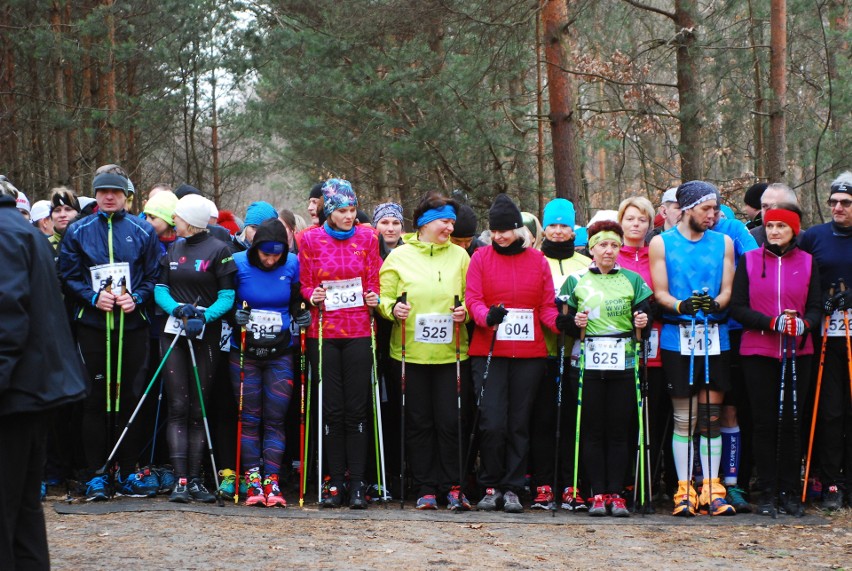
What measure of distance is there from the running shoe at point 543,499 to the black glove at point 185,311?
2.79m

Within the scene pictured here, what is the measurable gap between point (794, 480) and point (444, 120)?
1079 centimetres

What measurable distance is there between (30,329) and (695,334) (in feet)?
15.3

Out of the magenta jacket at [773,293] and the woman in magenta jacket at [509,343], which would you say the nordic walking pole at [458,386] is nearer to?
the woman in magenta jacket at [509,343]

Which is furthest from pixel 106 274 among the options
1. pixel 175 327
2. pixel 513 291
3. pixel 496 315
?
pixel 513 291

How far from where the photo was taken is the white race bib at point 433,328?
7293 millimetres

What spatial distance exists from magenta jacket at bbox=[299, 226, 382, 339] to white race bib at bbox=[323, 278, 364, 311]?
0.11 ft

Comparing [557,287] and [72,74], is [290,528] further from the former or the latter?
[72,74]

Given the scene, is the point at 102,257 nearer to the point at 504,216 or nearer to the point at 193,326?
the point at 193,326

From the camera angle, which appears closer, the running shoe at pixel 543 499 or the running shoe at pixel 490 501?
the running shoe at pixel 490 501

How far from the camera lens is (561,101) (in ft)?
44.0

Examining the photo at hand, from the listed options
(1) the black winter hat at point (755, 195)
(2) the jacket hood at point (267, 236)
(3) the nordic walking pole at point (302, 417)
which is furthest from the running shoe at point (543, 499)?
(1) the black winter hat at point (755, 195)

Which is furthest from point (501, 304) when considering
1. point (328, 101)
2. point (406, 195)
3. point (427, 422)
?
point (406, 195)

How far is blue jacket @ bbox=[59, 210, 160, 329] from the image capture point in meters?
7.21

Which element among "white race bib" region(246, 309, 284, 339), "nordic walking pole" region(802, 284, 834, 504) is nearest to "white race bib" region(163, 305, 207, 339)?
"white race bib" region(246, 309, 284, 339)
